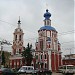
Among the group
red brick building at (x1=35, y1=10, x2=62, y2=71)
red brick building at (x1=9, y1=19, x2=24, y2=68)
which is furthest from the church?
red brick building at (x1=9, y1=19, x2=24, y2=68)

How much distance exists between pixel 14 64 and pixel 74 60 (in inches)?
881

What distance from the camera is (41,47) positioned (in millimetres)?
80875

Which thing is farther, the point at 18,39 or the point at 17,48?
the point at 17,48

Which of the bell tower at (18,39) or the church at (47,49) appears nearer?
the church at (47,49)

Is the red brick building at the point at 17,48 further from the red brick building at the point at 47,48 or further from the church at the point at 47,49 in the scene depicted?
the red brick building at the point at 47,48

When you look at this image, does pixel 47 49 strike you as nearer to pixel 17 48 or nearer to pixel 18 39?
pixel 18 39

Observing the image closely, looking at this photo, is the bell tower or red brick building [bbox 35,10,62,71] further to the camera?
the bell tower

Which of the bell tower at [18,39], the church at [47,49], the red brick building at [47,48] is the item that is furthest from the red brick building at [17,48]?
the red brick building at [47,48]

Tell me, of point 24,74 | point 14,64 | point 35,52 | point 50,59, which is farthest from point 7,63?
point 24,74

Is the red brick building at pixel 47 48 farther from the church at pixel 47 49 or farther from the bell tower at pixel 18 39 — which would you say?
the bell tower at pixel 18 39

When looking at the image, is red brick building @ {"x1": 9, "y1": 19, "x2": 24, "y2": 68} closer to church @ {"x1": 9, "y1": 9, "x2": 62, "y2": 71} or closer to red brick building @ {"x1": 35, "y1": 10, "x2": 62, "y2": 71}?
church @ {"x1": 9, "y1": 9, "x2": 62, "y2": 71}

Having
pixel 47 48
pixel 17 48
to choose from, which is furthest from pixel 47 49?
pixel 17 48

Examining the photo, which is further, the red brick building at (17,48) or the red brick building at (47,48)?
the red brick building at (17,48)

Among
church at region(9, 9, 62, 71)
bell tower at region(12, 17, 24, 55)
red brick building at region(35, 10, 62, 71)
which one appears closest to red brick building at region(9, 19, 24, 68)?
bell tower at region(12, 17, 24, 55)
